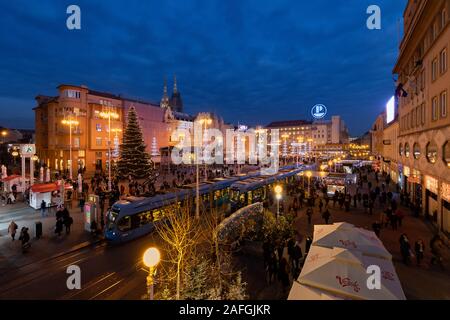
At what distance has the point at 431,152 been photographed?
1806 cm

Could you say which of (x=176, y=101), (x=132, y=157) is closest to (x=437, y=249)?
(x=132, y=157)

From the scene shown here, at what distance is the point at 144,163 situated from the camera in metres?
38.3

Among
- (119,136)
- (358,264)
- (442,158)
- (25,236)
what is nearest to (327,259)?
(358,264)

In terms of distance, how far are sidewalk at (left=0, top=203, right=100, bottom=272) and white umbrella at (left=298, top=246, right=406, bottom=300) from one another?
1348cm

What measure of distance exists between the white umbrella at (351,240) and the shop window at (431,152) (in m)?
11.2

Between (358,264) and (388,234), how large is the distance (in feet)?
37.9

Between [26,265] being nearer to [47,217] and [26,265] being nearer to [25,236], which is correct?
[25,236]

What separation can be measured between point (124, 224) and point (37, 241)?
5578mm

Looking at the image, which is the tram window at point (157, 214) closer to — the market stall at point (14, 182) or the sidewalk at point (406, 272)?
the sidewalk at point (406, 272)

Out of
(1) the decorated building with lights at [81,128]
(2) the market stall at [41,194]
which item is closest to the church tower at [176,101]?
(1) the decorated building with lights at [81,128]

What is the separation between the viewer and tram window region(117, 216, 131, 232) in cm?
1496

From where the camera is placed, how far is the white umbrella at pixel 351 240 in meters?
8.89

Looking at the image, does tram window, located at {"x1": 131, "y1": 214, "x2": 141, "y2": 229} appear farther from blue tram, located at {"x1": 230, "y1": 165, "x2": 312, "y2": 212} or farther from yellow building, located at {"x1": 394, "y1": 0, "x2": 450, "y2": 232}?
yellow building, located at {"x1": 394, "y1": 0, "x2": 450, "y2": 232}

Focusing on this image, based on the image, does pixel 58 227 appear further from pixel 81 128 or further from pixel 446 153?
pixel 81 128
